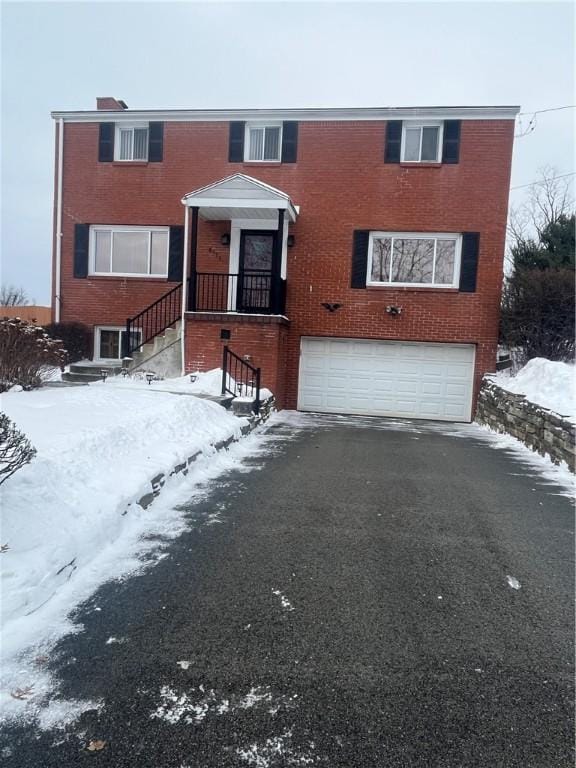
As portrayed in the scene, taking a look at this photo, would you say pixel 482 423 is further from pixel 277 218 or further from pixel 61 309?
pixel 61 309

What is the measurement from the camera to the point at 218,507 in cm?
504

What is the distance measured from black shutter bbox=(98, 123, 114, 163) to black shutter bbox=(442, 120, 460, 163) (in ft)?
29.1

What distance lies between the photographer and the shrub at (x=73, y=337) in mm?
13531

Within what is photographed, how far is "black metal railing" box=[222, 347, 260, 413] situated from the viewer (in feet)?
33.6

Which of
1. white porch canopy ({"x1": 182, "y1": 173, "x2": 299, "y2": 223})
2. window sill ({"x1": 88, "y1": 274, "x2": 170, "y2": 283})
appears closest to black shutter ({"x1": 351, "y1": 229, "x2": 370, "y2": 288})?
white porch canopy ({"x1": 182, "y1": 173, "x2": 299, "y2": 223})

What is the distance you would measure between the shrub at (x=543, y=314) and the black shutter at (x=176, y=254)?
8453 millimetres

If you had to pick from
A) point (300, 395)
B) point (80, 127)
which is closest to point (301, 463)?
point (300, 395)

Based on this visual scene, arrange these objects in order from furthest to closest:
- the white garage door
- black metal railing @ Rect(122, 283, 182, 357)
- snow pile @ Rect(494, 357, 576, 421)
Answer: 1. black metal railing @ Rect(122, 283, 182, 357)
2. the white garage door
3. snow pile @ Rect(494, 357, 576, 421)

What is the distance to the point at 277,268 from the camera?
12.5 meters

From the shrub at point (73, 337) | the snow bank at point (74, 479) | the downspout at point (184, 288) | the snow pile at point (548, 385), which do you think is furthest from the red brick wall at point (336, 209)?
the snow bank at point (74, 479)

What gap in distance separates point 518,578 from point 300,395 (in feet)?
33.5

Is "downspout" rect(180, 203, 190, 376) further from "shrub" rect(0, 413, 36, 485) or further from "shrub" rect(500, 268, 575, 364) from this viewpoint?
"shrub" rect(0, 413, 36, 485)

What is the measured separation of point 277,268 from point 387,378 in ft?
13.2

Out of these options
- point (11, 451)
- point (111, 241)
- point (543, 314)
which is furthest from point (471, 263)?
point (11, 451)
